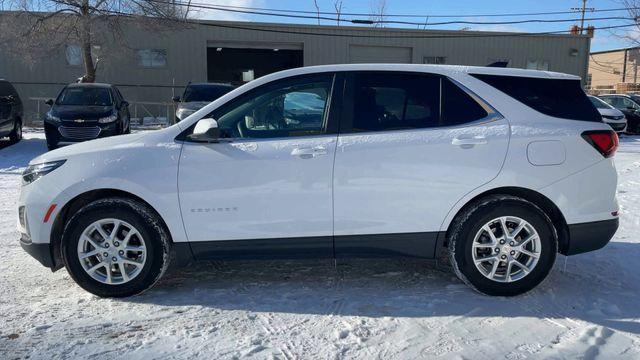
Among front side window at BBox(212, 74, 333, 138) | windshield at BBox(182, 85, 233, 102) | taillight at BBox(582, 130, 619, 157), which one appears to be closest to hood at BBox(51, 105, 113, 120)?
windshield at BBox(182, 85, 233, 102)

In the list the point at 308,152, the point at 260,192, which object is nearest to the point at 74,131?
the point at 260,192

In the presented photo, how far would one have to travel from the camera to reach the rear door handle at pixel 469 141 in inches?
161

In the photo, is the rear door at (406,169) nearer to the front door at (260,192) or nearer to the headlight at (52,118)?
the front door at (260,192)

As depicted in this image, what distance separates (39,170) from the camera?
Answer: 4.21m

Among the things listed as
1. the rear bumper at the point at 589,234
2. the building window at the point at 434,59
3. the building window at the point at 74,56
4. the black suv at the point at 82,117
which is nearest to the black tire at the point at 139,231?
the rear bumper at the point at 589,234

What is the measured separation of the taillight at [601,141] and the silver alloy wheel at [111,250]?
3.55 meters

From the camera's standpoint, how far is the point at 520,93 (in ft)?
14.1

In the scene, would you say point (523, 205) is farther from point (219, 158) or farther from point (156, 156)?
point (156, 156)

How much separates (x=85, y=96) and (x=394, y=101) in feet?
36.4

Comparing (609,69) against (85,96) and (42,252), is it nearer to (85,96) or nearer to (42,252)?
(85,96)

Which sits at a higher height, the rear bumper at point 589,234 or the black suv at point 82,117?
the black suv at point 82,117

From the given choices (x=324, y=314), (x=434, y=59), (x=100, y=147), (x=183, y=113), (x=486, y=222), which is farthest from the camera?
(x=434, y=59)

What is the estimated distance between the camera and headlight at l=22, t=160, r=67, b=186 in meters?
4.18

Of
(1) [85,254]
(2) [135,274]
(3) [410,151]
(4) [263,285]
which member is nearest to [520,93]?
(3) [410,151]
